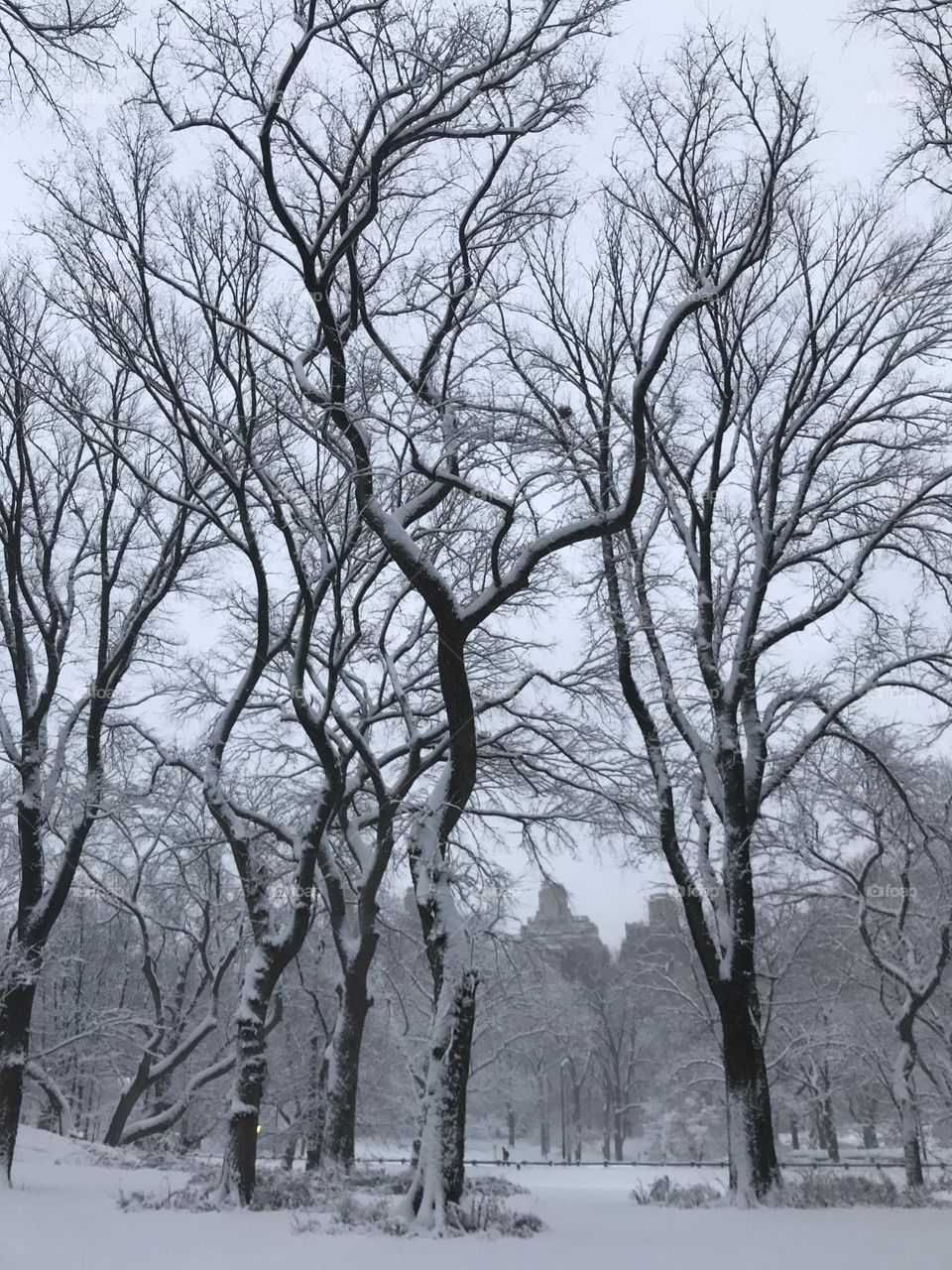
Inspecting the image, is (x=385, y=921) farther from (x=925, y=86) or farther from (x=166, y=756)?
(x=925, y=86)

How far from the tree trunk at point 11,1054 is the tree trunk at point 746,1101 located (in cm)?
945

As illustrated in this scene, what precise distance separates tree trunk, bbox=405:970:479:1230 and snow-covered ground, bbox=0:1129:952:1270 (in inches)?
26.9

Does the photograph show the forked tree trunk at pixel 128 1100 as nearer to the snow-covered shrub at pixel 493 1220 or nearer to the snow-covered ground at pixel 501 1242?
the snow-covered ground at pixel 501 1242

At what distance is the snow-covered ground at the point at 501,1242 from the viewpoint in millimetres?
7109

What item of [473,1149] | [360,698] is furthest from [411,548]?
[473,1149]

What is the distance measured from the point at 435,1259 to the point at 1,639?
13.1 m

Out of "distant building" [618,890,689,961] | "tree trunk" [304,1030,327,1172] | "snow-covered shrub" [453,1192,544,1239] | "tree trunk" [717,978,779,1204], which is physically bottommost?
"tree trunk" [304,1030,327,1172]

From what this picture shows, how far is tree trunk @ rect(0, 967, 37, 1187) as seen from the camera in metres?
12.8

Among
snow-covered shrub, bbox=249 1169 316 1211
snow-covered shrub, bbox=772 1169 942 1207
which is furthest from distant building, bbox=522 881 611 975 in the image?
snow-covered shrub, bbox=249 1169 316 1211

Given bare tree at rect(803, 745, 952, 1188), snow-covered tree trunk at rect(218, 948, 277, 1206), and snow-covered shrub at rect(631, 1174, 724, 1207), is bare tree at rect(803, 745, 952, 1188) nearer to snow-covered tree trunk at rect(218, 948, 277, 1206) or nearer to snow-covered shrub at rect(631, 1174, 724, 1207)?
snow-covered shrub at rect(631, 1174, 724, 1207)

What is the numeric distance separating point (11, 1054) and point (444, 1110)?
740cm

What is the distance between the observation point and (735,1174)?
11.7 m

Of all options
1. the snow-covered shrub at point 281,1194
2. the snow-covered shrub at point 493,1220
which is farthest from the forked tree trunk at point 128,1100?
the snow-covered shrub at point 493,1220

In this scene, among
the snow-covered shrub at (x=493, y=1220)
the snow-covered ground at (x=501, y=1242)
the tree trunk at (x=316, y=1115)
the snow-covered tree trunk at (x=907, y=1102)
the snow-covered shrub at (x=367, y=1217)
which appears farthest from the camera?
the tree trunk at (x=316, y=1115)
